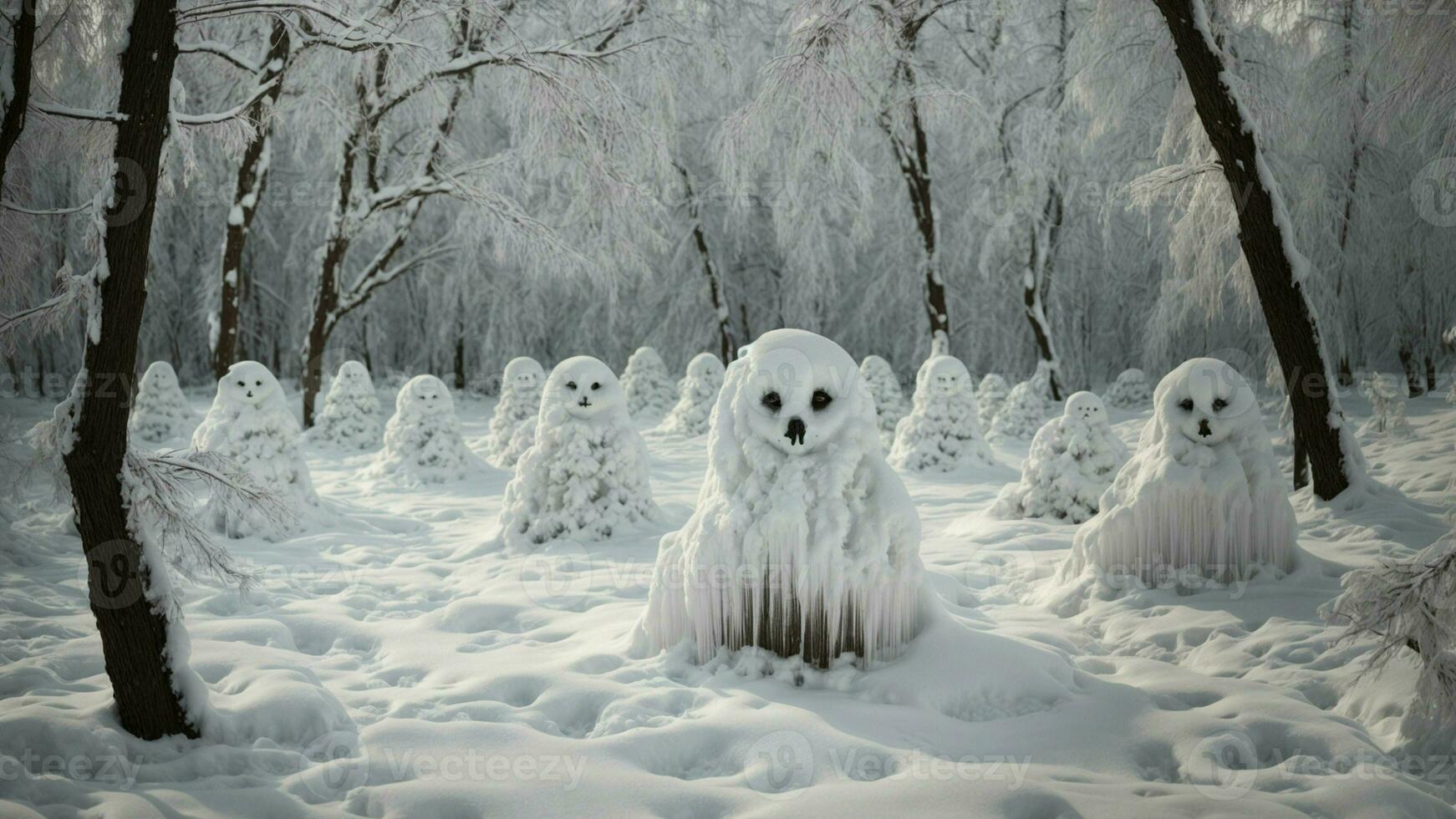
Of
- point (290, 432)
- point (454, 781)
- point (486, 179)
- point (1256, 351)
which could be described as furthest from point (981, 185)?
point (454, 781)

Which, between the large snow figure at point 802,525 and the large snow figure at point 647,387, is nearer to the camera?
the large snow figure at point 802,525

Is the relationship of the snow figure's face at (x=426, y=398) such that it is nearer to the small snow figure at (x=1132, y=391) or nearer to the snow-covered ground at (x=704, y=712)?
the snow-covered ground at (x=704, y=712)

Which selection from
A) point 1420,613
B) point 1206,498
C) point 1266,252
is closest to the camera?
point 1420,613

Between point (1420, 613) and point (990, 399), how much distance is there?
37.1 ft

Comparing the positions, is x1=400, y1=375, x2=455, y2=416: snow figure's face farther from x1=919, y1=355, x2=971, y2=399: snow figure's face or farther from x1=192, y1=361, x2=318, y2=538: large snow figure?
x1=919, y1=355, x2=971, y2=399: snow figure's face

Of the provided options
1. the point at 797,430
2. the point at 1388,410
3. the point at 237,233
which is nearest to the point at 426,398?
the point at 237,233

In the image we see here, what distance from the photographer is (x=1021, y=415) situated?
12969 millimetres

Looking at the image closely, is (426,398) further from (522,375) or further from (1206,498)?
(1206,498)

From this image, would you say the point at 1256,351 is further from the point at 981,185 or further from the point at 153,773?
the point at 153,773

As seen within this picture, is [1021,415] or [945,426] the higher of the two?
[1021,415]

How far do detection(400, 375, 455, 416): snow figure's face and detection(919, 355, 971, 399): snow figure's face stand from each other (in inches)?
226

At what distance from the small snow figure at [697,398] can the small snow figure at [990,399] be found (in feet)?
13.8

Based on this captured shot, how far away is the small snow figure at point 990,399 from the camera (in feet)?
44.2

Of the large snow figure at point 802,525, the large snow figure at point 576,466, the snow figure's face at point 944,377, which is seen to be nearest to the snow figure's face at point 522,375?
the large snow figure at point 576,466
